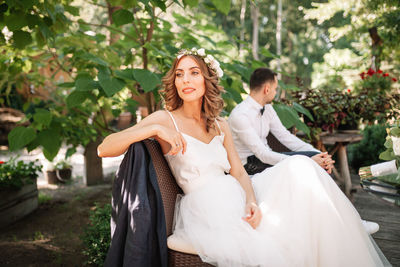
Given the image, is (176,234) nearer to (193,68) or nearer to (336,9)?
(193,68)

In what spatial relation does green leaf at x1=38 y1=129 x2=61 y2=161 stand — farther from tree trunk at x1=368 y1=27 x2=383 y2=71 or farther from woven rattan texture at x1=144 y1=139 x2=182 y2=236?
tree trunk at x1=368 y1=27 x2=383 y2=71

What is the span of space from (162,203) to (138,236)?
200 mm

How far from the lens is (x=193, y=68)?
82.9 inches

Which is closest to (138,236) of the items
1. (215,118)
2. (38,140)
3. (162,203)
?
(162,203)

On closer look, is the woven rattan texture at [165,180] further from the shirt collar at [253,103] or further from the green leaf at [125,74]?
the shirt collar at [253,103]

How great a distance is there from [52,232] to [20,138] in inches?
67.3

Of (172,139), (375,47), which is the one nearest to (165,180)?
(172,139)

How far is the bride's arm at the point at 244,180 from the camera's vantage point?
1.73m

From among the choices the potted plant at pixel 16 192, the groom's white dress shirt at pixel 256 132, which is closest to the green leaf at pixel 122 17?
the groom's white dress shirt at pixel 256 132

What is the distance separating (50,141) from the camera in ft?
8.75

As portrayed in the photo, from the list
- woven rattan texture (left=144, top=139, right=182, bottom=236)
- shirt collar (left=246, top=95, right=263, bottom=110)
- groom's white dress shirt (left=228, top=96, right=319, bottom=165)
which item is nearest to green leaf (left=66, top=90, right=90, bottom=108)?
woven rattan texture (left=144, top=139, right=182, bottom=236)

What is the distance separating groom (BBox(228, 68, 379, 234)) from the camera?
9.48ft

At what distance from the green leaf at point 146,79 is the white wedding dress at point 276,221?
1.75 ft

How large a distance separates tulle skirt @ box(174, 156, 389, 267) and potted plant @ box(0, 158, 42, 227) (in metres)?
2.97
